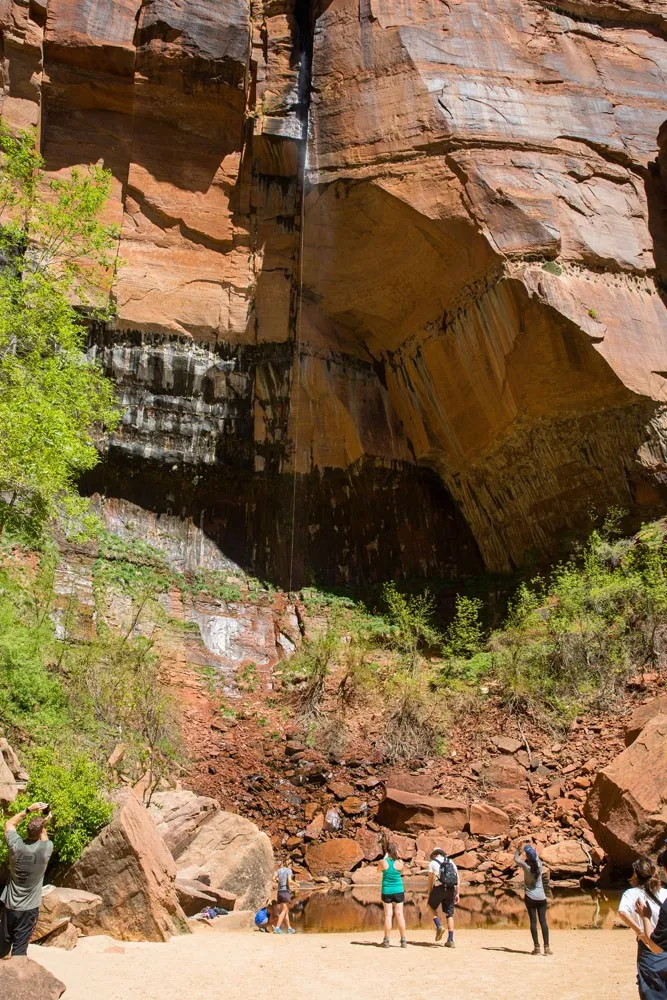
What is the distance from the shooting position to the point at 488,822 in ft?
39.5

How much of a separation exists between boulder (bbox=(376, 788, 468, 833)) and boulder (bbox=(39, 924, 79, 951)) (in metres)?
6.45

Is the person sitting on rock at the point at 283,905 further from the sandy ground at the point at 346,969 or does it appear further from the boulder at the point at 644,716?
the boulder at the point at 644,716

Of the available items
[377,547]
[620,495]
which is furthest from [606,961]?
[377,547]

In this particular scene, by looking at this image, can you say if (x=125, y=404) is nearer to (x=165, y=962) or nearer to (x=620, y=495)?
(x=620, y=495)

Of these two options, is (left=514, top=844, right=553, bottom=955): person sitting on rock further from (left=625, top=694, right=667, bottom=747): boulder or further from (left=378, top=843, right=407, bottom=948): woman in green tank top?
(left=625, top=694, right=667, bottom=747): boulder

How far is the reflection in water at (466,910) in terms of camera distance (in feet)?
29.5

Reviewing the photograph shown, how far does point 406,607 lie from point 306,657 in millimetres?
2618

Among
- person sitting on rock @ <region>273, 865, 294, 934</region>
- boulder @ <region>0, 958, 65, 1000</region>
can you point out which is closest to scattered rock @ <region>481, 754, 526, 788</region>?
person sitting on rock @ <region>273, 865, 294, 934</region>

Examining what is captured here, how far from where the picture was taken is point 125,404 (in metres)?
18.9

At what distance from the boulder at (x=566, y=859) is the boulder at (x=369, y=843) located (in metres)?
2.44

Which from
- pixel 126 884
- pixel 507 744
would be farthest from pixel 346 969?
pixel 507 744

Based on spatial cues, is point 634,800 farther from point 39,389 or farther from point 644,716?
point 39,389

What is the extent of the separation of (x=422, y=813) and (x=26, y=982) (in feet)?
27.3

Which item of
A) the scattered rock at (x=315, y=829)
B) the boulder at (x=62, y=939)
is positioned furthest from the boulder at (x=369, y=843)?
the boulder at (x=62, y=939)
